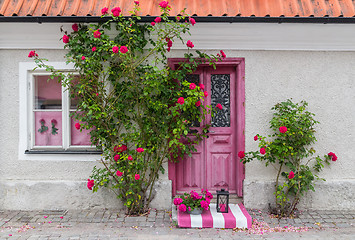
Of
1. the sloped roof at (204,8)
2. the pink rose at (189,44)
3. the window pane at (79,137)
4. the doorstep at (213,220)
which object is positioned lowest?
the doorstep at (213,220)

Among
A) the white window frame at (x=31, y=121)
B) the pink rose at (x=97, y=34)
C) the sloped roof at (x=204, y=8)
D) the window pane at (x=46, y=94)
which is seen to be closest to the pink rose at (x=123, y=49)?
the pink rose at (x=97, y=34)

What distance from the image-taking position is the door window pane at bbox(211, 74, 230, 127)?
18.3 ft

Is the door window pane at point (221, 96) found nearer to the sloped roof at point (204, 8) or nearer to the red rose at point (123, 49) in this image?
the sloped roof at point (204, 8)

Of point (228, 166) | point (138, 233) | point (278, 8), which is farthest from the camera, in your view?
point (228, 166)

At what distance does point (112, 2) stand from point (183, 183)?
3.31 meters

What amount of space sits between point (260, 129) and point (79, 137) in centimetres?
310

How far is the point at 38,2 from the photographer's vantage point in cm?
522

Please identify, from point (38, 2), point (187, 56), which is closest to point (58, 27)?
point (38, 2)

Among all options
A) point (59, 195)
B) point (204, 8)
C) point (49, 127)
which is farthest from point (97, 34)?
point (59, 195)

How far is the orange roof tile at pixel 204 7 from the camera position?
5.04m

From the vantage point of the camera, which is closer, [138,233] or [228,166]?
[138,233]

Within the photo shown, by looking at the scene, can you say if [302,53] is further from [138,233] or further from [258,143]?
[138,233]

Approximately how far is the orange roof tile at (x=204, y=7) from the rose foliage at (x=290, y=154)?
4.87ft

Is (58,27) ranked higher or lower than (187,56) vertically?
higher
